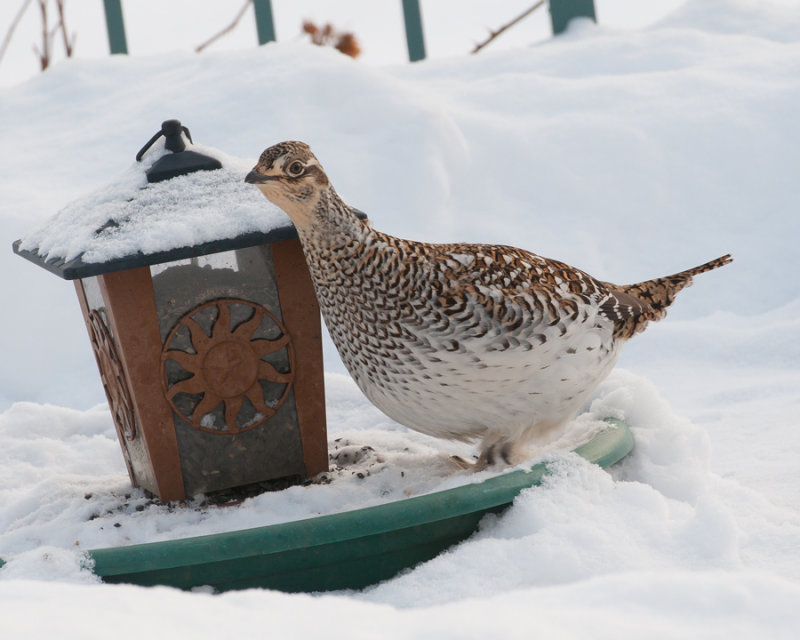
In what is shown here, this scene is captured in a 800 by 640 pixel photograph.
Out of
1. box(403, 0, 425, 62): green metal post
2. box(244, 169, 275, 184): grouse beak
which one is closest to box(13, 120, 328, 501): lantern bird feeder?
box(244, 169, 275, 184): grouse beak

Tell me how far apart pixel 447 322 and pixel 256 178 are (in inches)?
18.4

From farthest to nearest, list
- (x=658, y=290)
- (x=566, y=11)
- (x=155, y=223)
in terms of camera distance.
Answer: (x=566, y=11) < (x=658, y=290) < (x=155, y=223)

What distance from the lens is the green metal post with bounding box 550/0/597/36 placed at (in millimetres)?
5949

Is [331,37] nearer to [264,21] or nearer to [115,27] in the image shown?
[264,21]

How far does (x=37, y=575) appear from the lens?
1.72 m

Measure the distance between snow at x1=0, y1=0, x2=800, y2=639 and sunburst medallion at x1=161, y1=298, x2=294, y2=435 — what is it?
0.20 m

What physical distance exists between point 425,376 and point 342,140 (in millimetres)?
2661

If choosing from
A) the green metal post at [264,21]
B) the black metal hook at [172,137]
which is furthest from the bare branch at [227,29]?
the black metal hook at [172,137]

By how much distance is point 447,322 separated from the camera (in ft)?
6.46

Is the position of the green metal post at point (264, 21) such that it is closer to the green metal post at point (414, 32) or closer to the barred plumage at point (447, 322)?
the green metal post at point (414, 32)

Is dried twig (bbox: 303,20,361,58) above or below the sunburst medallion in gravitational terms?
above

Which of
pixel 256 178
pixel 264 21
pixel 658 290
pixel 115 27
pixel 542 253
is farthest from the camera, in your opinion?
pixel 264 21

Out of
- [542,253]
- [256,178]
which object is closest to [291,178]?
[256,178]

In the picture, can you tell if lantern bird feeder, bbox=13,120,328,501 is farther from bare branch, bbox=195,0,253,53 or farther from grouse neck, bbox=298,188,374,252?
bare branch, bbox=195,0,253,53
